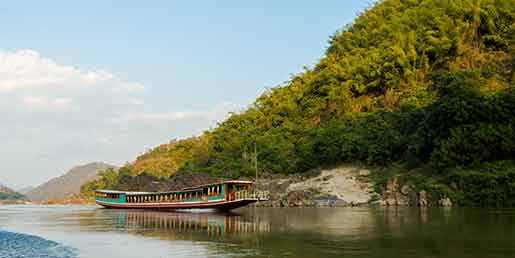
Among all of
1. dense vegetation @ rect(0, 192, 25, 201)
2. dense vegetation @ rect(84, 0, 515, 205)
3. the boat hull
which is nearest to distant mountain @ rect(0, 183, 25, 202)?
dense vegetation @ rect(0, 192, 25, 201)

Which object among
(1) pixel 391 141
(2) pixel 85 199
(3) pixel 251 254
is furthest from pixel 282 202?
(2) pixel 85 199

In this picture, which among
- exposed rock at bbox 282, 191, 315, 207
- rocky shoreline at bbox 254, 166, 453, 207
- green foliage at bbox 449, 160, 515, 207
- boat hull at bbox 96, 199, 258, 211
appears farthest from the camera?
exposed rock at bbox 282, 191, 315, 207

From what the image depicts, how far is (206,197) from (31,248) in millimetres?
21830

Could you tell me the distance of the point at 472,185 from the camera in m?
34.7

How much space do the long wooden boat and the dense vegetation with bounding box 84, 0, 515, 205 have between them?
12353mm

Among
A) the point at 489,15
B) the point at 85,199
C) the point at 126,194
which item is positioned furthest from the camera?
the point at 85,199

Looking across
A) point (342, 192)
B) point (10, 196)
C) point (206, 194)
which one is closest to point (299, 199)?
point (342, 192)

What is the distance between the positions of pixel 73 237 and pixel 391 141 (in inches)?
1176

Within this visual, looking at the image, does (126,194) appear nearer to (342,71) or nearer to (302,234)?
(342,71)

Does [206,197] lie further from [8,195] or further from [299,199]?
[8,195]

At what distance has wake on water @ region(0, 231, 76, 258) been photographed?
14.9 m

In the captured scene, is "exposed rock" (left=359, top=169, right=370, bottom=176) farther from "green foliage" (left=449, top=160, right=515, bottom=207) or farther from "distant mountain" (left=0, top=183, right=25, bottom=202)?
"distant mountain" (left=0, top=183, right=25, bottom=202)

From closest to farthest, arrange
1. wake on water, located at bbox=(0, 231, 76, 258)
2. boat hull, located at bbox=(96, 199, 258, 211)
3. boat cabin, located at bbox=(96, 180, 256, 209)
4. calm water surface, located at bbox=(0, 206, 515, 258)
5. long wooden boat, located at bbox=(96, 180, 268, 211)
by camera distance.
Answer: calm water surface, located at bbox=(0, 206, 515, 258), wake on water, located at bbox=(0, 231, 76, 258), boat hull, located at bbox=(96, 199, 258, 211), long wooden boat, located at bbox=(96, 180, 268, 211), boat cabin, located at bbox=(96, 180, 256, 209)

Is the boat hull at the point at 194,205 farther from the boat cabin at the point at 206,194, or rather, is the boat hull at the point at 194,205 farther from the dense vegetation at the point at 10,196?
the dense vegetation at the point at 10,196
